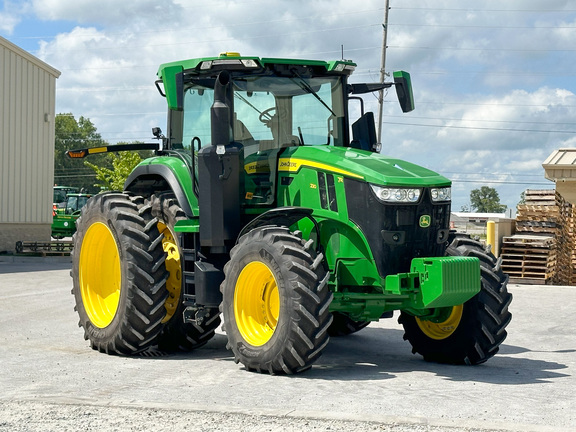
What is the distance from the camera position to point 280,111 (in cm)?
987

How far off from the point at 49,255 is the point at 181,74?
21400 millimetres

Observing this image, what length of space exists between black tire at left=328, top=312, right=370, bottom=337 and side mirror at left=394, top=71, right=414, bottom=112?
303 centimetres

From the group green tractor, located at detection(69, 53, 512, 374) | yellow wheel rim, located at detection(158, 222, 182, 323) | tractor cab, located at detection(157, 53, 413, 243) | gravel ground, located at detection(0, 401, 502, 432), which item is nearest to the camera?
gravel ground, located at detection(0, 401, 502, 432)

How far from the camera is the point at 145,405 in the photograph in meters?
7.11

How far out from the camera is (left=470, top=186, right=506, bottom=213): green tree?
498ft

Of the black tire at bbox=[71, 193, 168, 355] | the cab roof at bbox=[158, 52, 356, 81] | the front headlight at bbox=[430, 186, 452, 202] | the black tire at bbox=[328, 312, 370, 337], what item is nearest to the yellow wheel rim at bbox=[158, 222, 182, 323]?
the black tire at bbox=[71, 193, 168, 355]

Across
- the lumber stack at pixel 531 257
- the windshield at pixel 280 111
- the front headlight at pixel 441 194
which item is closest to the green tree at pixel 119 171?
the lumber stack at pixel 531 257

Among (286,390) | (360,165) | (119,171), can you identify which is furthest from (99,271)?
(119,171)

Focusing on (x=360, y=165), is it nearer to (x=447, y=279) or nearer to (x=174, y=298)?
(x=447, y=279)

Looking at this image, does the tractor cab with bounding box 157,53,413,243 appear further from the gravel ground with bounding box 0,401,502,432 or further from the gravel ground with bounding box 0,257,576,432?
the gravel ground with bounding box 0,401,502,432

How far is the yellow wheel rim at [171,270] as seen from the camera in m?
10.2

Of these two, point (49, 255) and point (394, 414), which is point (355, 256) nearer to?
point (394, 414)

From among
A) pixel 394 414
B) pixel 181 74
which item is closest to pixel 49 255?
pixel 181 74

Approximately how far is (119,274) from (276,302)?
2532 millimetres
